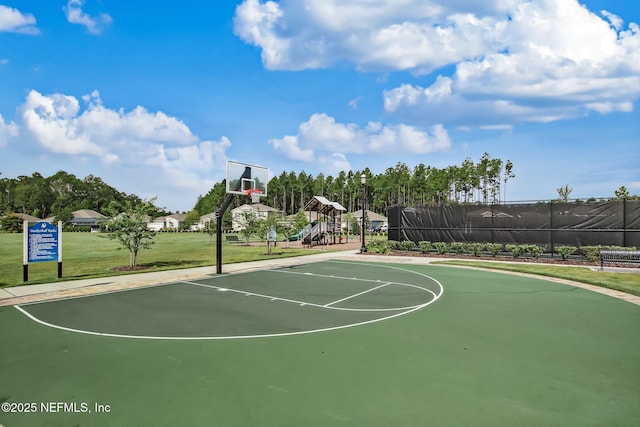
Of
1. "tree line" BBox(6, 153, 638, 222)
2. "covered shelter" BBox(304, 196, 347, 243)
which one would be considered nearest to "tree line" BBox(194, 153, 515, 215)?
"tree line" BBox(6, 153, 638, 222)

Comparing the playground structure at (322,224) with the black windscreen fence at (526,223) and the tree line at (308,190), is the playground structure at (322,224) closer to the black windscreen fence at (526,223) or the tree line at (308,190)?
the black windscreen fence at (526,223)

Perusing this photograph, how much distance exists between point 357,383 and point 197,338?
3364 millimetres

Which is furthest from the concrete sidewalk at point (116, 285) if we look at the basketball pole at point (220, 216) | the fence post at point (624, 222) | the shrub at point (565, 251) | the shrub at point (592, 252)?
the fence post at point (624, 222)

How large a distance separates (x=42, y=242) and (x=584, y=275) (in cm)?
1958

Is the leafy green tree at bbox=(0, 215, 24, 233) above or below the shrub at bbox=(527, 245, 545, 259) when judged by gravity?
above

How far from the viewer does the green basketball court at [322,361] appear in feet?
13.8

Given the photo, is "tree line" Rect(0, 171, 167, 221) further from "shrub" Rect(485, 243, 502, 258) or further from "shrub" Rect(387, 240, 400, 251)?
"shrub" Rect(485, 243, 502, 258)

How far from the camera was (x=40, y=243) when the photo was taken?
13.2 metres

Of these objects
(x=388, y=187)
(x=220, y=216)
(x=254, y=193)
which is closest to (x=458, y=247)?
(x=254, y=193)

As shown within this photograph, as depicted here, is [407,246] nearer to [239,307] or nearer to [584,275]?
[584,275]

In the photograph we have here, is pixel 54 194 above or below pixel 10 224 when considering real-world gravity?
above

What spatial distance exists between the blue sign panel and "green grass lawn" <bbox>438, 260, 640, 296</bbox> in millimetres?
16775

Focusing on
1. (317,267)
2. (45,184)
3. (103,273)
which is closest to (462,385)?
(317,267)

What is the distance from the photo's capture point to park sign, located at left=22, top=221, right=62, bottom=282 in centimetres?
1282
